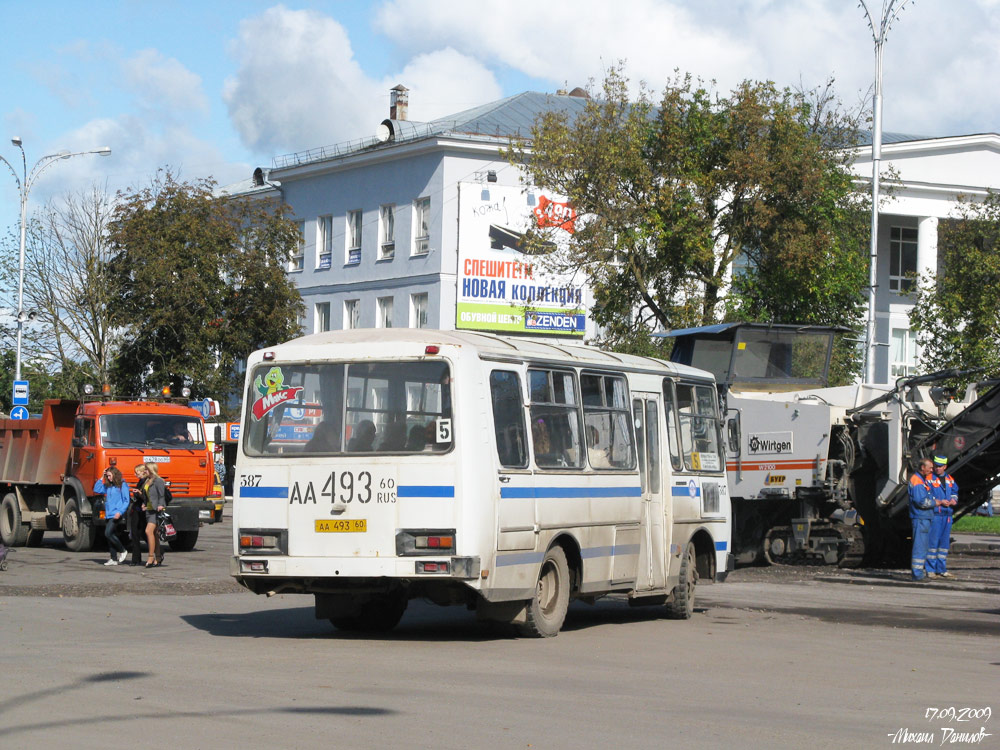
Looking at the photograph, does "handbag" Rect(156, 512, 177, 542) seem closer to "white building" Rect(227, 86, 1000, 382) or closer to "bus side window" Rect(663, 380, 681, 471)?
"bus side window" Rect(663, 380, 681, 471)

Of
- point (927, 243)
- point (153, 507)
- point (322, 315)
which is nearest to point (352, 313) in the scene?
point (322, 315)

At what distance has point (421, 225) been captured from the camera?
53.7m

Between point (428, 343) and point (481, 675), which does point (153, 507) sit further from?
point (481, 675)

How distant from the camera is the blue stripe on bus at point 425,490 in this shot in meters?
12.2

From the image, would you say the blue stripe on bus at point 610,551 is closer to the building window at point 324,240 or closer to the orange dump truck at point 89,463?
the orange dump truck at point 89,463

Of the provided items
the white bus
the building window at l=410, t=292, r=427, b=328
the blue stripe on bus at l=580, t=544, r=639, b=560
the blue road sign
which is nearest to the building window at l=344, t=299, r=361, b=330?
the building window at l=410, t=292, r=427, b=328

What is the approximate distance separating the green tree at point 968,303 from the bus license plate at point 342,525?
27.1m

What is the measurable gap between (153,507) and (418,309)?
3110 centimetres

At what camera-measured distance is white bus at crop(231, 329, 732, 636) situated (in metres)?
12.3

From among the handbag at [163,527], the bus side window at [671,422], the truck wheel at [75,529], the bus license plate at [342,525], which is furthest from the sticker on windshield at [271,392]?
the truck wheel at [75,529]

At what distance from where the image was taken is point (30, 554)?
2655 cm

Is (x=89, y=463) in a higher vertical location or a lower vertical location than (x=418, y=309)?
lower

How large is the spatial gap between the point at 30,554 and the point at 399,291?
2906 cm

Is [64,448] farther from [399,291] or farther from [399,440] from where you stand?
[399,291]
